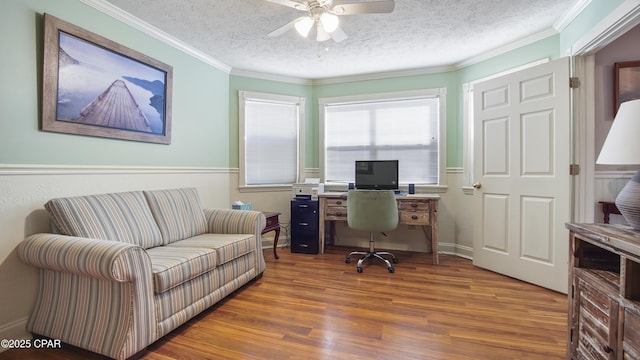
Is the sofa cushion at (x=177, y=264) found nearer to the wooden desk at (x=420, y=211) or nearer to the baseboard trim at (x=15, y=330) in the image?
the baseboard trim at (x=15, y=330)

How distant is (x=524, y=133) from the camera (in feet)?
8.70

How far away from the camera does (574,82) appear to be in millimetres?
2350

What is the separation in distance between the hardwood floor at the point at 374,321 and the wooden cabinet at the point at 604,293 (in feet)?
1.32

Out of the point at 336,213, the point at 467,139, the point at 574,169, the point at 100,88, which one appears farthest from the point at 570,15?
the point at 100,88

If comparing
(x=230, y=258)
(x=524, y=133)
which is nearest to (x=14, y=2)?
(x=230, y=258)

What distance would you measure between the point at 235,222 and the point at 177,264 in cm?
94

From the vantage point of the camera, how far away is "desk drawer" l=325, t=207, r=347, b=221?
11.5 feet

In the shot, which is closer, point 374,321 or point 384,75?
point 374,321

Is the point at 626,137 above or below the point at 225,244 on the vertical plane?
above

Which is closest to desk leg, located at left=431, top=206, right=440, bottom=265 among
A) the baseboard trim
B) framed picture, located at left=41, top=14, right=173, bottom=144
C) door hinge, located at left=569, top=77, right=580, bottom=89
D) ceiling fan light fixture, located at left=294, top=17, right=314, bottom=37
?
door hinge, located at left=569, top=77, right=580, bottom=89

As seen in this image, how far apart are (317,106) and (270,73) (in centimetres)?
80

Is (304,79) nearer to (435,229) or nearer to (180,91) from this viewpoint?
(180,91)

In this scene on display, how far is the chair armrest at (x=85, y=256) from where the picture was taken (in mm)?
1438

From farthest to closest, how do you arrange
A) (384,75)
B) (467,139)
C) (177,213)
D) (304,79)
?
1. (304,79)
2. (384,75)
3. (467,139)
4. (177,213)
